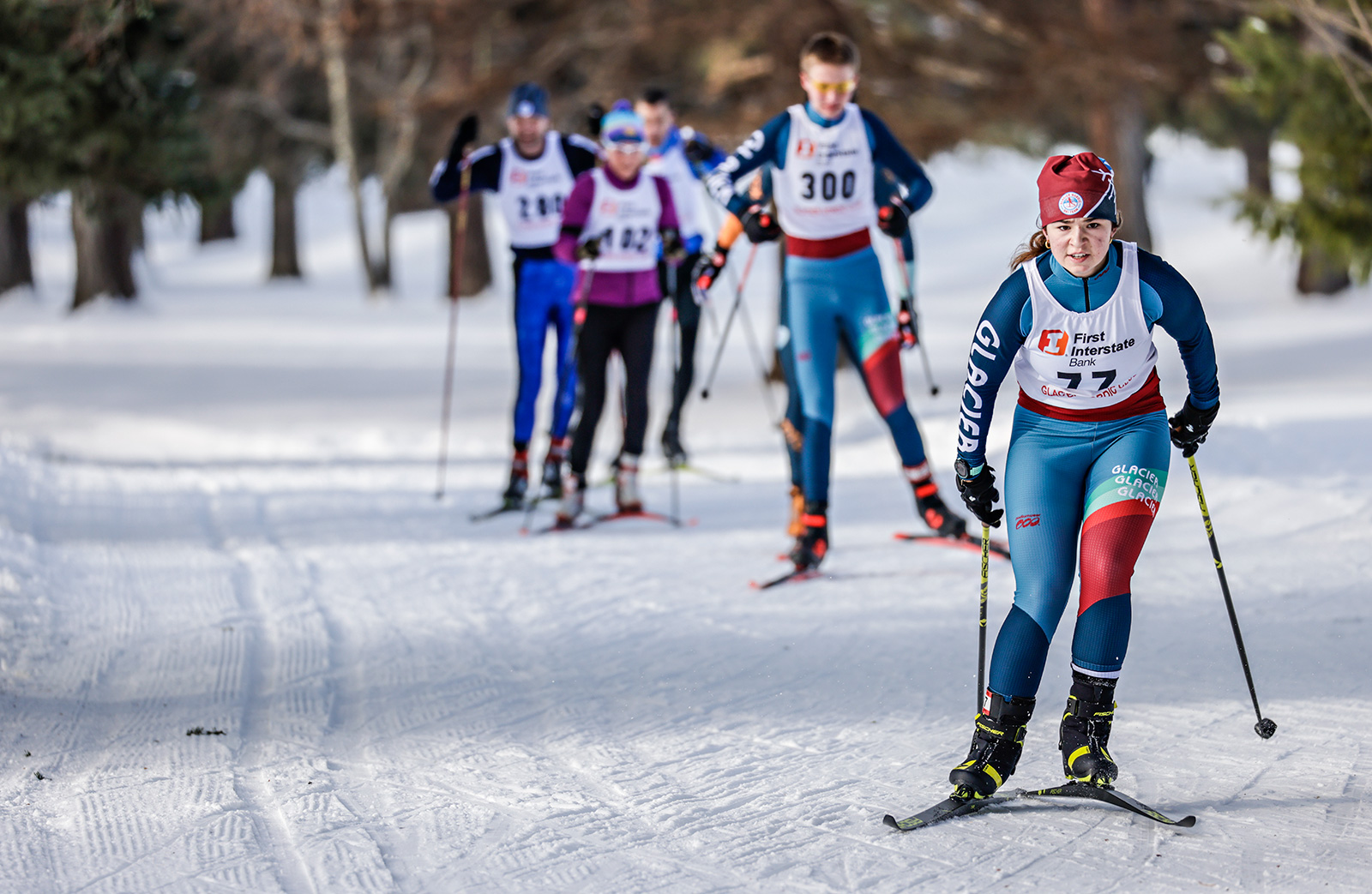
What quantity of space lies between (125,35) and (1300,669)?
934cm

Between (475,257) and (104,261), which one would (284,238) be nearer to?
(475,257)

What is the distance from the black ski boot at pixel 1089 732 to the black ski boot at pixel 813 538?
113 inches

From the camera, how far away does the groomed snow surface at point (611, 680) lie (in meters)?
3.62

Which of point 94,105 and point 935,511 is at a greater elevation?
point 94,105

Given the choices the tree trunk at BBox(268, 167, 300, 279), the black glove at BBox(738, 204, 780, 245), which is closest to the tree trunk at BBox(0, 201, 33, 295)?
the tree trunk at BBox(268, 167, 300, 279)

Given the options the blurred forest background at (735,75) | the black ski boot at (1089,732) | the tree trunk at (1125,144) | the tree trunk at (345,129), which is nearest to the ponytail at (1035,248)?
the black ski boot at (1089,732)

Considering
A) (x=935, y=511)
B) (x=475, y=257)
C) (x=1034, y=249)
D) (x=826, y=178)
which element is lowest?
(x=935, y=511)

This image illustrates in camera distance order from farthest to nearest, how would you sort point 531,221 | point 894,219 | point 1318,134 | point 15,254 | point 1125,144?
point 15,254, point 1125,144, point 1318,134, point 531,221, point 894,219

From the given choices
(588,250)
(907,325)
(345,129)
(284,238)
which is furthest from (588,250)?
(284,238)

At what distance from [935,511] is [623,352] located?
6.96 feet

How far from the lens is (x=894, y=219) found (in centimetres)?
671

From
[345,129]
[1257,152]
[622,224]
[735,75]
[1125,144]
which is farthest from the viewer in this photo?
[1257,152]

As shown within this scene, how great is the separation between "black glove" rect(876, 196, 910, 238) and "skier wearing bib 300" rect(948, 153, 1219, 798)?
278cm

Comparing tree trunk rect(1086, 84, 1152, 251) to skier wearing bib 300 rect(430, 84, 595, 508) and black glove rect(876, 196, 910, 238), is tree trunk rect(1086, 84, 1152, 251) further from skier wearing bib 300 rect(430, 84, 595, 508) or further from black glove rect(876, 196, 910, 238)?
black glove rect(876, 196, 910, 238)
